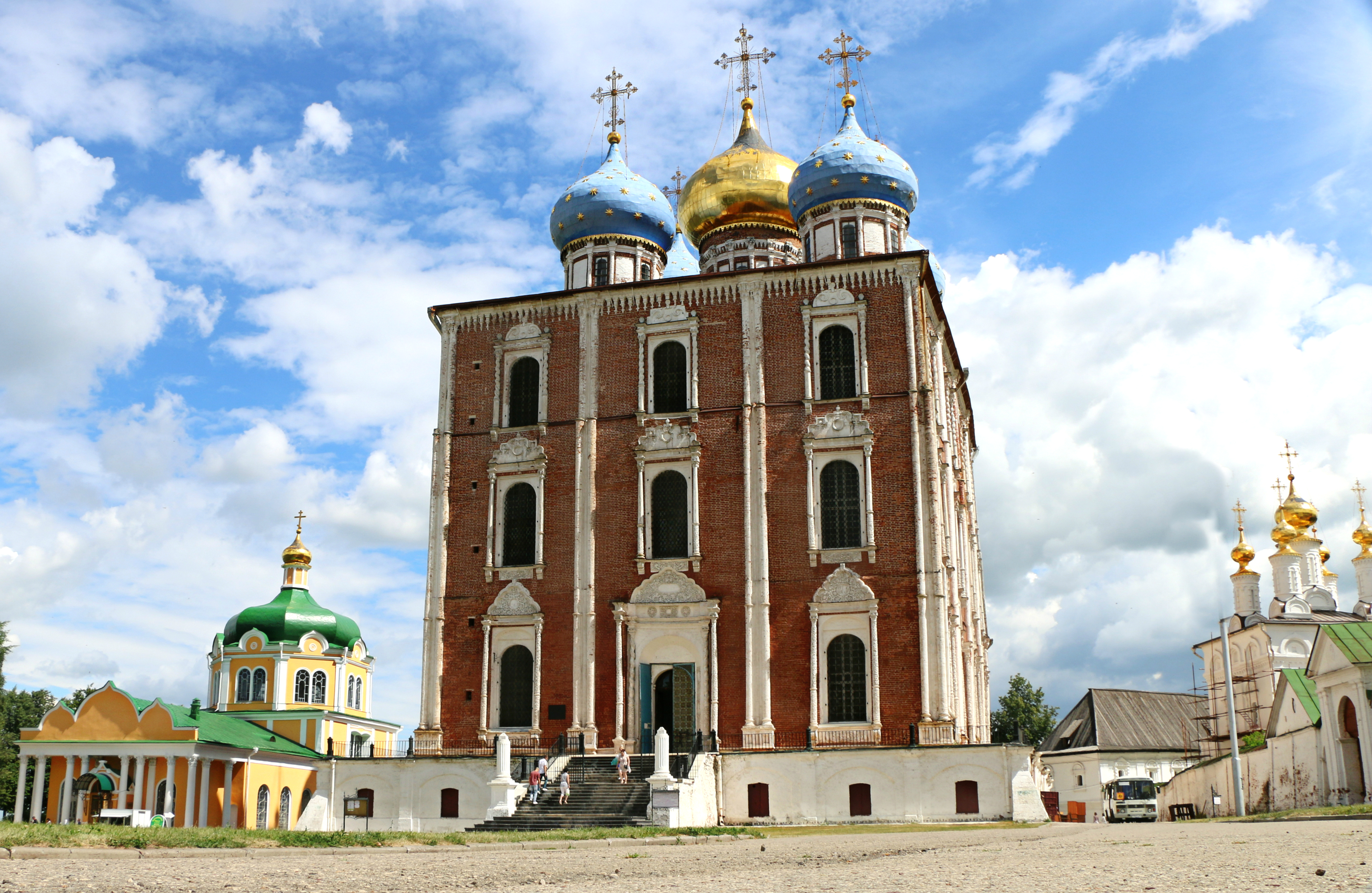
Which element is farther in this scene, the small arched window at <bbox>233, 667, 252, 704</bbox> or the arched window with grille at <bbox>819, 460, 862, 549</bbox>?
the small arched window at <bbox>233, 667, 252, 704</bbox>

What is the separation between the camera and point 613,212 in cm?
3378

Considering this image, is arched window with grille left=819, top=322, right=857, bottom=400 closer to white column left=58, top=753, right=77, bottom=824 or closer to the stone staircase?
the stone staircase

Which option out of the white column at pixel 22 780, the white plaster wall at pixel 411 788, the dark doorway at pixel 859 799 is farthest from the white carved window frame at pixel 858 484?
the white column at pixel 22 780

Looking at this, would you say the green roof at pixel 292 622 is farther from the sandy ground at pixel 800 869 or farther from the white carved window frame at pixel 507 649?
the sandy ground at pixel 800 869

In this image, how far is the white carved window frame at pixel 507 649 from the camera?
28.8m

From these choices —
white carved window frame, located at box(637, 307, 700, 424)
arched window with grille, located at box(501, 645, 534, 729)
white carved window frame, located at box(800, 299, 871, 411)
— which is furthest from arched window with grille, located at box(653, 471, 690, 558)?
arched window with grille, located at box(501, 645, 534, 729)

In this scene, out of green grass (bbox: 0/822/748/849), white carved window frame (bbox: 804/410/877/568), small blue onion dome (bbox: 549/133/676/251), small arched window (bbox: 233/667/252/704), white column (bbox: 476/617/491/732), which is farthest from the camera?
small arched window (bbox: 233/667/252/704)

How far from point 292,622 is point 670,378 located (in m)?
24.6

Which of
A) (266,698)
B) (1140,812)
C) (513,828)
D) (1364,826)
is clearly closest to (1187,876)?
(1364,826)

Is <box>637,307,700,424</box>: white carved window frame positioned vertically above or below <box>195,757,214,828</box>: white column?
above

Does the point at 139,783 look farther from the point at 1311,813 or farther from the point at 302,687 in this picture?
the point at 1311,813

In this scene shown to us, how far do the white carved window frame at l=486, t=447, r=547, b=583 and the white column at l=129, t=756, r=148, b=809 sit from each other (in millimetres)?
13111

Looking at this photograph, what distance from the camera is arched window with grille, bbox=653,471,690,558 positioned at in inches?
1153

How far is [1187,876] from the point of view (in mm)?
9586
